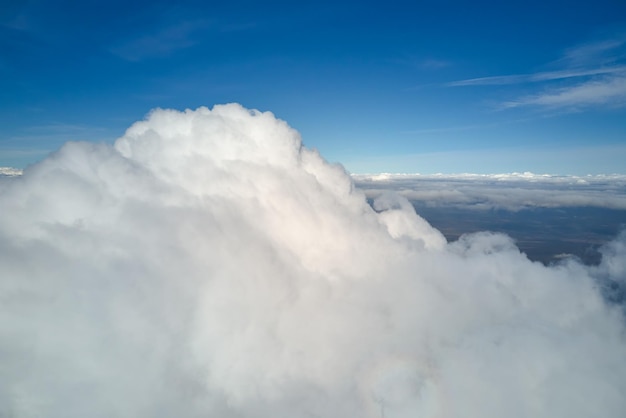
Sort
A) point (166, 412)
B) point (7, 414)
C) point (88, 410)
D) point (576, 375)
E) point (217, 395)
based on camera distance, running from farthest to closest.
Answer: point (576, 375)
point (217, 395)
point (166, 412)
point (88, 410)
point (7, 414)

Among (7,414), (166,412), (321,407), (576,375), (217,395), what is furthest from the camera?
(576,375)

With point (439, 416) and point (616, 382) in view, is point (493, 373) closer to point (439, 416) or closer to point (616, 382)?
point (439, 416)

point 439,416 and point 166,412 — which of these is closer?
point 166,412

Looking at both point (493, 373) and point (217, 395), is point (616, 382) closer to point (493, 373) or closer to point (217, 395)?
point (493, 373)

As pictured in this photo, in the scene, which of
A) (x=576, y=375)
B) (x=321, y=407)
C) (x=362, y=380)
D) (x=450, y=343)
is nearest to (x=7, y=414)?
(x=321, y=407)

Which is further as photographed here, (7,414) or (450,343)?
(450,343)

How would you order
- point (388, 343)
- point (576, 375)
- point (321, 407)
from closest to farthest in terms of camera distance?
1. point (321, 407)
2. point (388, 343)
3. point (576, 375)

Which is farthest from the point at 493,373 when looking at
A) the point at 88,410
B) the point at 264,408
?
the point at 88,410

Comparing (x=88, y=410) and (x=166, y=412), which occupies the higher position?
(x=88, y=410)

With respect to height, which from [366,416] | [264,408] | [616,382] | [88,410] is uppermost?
[88,410]
